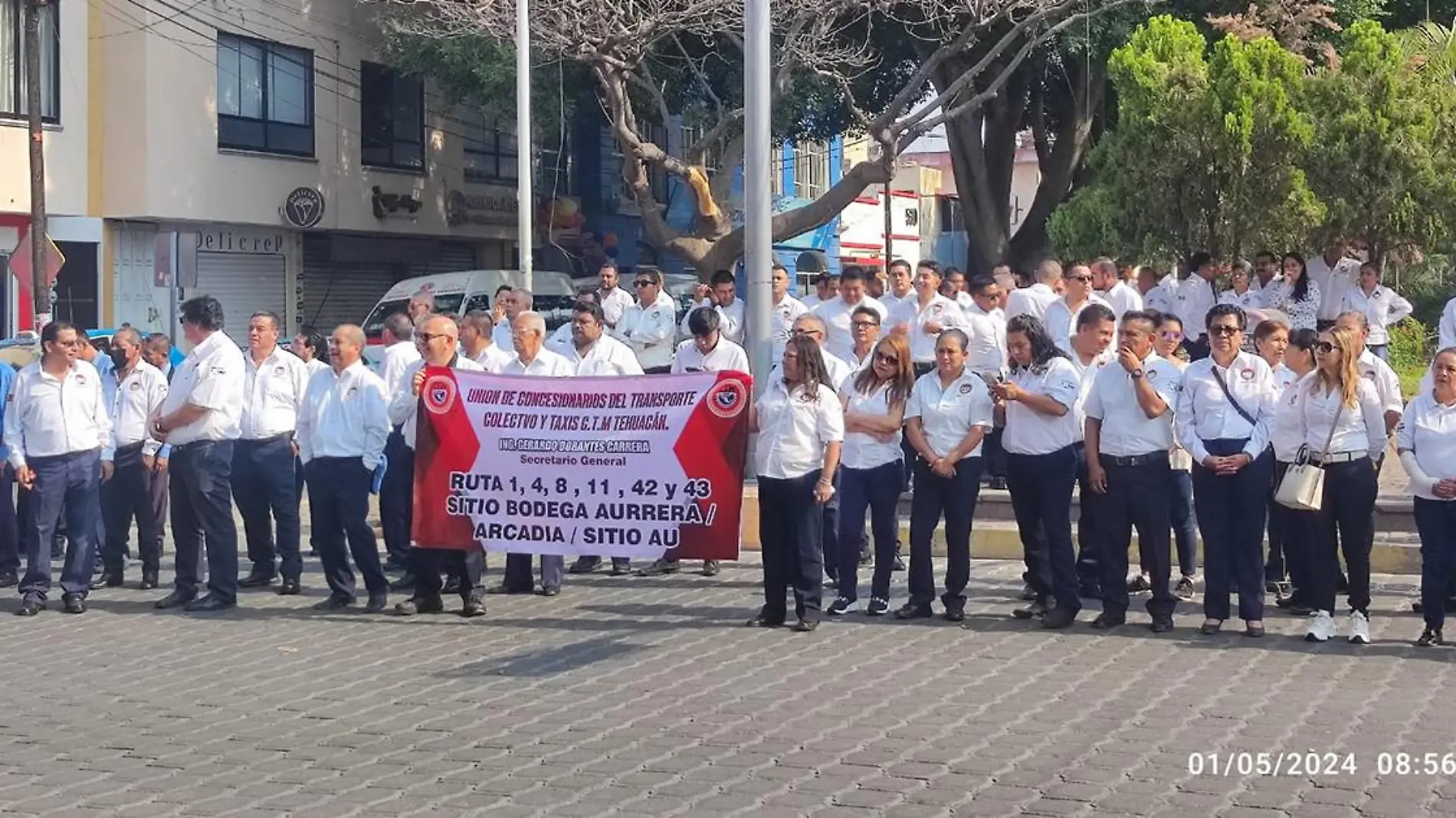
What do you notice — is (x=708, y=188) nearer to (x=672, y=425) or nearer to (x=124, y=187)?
(x=124, y=187)

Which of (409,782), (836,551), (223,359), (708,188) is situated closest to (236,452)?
(223,359)

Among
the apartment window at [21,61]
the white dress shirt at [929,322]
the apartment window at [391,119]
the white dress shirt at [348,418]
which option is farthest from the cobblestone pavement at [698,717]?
the apartment window at [391,119]

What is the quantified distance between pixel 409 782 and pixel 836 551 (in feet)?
15.7

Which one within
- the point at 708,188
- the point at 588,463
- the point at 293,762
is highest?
the point at 708,188

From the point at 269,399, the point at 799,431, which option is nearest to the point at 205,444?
the point at 269,399

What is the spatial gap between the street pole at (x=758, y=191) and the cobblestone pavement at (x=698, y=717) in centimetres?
323

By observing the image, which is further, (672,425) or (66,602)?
(66,602)

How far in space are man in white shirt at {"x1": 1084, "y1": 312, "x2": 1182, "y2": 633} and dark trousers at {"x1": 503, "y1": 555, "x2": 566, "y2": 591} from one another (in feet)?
11.8

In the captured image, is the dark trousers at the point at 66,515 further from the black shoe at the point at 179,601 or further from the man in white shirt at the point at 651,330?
the man in white shirt at the point at 651,330

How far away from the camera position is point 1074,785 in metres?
6.82

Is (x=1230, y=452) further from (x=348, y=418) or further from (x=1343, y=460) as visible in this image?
(x=348, y=418)

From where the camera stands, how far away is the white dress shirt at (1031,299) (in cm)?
1492

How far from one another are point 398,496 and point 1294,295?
348 inches

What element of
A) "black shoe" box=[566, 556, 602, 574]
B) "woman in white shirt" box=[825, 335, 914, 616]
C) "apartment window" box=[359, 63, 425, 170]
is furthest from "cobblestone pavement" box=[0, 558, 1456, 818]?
"apartment window" box=[359, 63, 425, 170]
